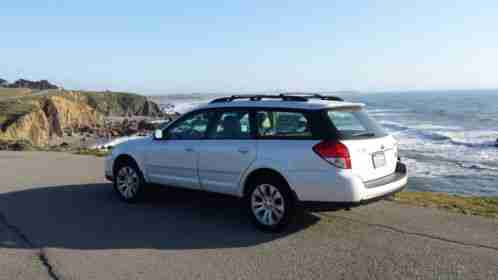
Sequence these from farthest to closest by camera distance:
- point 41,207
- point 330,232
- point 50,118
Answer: point 50,118 → point 41,207 → point 330,232

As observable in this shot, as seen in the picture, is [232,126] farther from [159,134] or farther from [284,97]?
[159,134]

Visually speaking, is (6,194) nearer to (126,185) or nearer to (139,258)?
(126,185)

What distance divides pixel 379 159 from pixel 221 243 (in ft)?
6.99

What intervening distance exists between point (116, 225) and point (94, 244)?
817 mm

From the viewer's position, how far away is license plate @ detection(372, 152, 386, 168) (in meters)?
5.75

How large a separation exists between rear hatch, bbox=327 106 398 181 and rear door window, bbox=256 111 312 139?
32cm

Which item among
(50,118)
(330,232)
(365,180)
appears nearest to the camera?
(365,180)

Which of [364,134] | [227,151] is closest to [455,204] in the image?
[364,134]

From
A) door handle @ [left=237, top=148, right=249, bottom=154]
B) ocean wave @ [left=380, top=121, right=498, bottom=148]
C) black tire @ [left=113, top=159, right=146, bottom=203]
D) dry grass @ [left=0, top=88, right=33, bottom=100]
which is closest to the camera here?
door handle @ [left=237, top=148, right=249, bottom=154]

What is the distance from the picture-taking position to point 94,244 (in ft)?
18.5

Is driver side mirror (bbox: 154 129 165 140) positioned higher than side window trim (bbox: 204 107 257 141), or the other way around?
side window trim (bbox: 204 107 257 141)

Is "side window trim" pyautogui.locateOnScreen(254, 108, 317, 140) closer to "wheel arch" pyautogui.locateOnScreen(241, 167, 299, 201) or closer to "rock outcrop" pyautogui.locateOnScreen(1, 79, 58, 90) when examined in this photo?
"wheel arch" pyautogui.locateOnScreen(241, 167, 299, 201)

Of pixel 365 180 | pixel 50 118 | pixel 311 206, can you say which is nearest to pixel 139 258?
pixel 311 206

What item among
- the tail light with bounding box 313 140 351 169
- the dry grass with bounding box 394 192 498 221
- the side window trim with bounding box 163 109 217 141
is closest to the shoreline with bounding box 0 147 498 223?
the dry grass with bounding box 394 192 498 221
